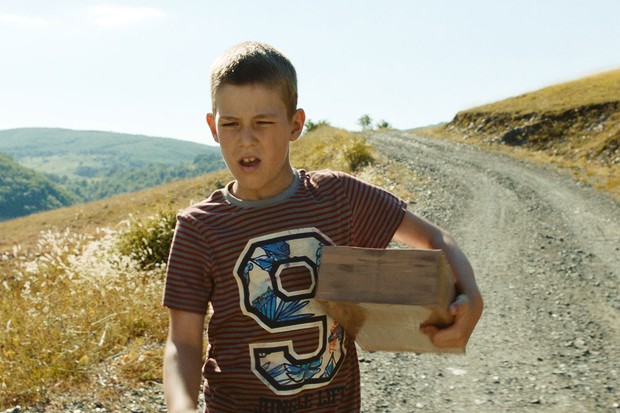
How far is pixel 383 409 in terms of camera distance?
4.83 metres

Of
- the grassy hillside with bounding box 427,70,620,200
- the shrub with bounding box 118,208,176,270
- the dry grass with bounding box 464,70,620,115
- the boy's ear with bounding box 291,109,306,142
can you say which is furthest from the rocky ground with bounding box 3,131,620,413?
the dry grass with bounding box 464,70,620,115

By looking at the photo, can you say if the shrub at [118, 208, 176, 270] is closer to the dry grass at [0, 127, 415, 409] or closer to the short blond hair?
the dry grass at [0, 127, 415, 409]

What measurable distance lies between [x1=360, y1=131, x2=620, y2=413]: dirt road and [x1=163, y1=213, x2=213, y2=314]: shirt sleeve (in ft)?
11.0

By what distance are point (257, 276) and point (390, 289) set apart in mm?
424

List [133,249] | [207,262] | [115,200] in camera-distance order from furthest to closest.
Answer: [115,200]
[133,249]
[207,262]

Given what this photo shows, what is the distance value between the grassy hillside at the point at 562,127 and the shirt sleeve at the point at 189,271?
17.6 m

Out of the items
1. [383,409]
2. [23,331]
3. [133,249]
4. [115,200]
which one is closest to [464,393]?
[383,409]

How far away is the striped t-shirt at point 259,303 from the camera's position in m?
1.82

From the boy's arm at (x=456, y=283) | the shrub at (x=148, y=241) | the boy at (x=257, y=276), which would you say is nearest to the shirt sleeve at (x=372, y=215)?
the boy's arm at (x=456, y=283)

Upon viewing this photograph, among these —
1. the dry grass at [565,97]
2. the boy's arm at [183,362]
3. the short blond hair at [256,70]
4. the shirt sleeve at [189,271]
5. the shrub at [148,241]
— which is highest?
the dry grass at [565,97]

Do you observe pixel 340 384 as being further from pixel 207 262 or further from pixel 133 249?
pixel 133 249

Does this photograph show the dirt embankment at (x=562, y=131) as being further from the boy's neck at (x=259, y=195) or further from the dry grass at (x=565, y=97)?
the boy's neck at (x=259, y=195)

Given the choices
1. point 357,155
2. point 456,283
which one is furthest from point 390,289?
point 357,155

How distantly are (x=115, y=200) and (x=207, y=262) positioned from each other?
1618 inches
